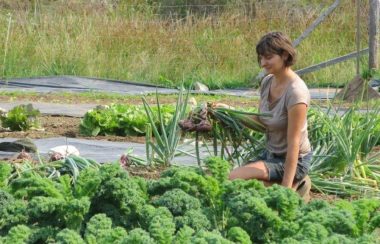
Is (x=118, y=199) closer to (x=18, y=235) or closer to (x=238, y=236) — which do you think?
(x=18, y=235)

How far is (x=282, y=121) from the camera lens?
569cm

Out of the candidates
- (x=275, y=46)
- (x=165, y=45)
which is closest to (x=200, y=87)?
(x=165, y=45)

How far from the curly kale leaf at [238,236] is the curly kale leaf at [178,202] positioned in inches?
17.4

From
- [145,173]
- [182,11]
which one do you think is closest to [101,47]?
[182,11]

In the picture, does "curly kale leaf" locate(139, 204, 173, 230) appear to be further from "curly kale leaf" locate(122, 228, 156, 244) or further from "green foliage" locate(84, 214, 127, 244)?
"curly kale leaf" locate(122, 228, 156, 244)

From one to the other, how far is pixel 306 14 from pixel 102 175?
46.5 feet

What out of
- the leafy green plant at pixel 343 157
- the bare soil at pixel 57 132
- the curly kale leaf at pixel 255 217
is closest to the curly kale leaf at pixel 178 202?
the curly kale leaf at pixel 255 217

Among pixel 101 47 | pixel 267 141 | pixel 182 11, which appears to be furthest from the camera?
pixel 182 11

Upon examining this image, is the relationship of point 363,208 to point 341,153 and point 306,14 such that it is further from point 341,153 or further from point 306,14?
point 306,14

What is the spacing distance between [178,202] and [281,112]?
135 cm

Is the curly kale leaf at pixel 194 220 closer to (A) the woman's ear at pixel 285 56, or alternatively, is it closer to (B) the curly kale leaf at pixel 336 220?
(B) the curly kale leaf at pixel 336 220

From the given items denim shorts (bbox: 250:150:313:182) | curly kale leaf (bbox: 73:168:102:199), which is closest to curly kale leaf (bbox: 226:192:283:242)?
curly kale leaf (bbox: 73:168:102:199)

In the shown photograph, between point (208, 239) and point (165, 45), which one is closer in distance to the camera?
point (208, 239)

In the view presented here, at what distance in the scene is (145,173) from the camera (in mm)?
6770
